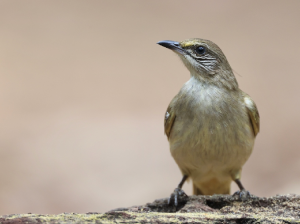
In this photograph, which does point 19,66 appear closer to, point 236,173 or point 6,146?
point 6,146

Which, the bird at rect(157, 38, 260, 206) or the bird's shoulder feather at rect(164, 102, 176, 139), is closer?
the bird at rect(157, 38, 260, 206)

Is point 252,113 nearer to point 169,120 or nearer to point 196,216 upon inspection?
point 169,120

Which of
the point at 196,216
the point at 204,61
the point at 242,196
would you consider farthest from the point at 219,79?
the point at 196,216

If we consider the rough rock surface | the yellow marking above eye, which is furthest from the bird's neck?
the rough rock surface

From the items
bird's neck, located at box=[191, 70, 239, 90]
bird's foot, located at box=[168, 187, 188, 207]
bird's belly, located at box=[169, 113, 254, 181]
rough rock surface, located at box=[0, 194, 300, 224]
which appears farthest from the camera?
bird's neck, located at box=[191, 70, 239, 90]

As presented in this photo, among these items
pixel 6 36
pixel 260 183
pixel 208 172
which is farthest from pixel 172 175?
pixel 6 36

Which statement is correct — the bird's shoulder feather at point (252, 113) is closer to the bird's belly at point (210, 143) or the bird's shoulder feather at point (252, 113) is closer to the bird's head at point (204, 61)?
the bird's belly at point (210, 143)

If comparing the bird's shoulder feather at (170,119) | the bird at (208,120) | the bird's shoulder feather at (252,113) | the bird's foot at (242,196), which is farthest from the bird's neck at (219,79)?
the bird's foot at (242,196)

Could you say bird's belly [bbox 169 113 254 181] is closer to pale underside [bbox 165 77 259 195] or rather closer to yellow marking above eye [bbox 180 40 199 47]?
pale underside [bbox 165 77 259 195]
